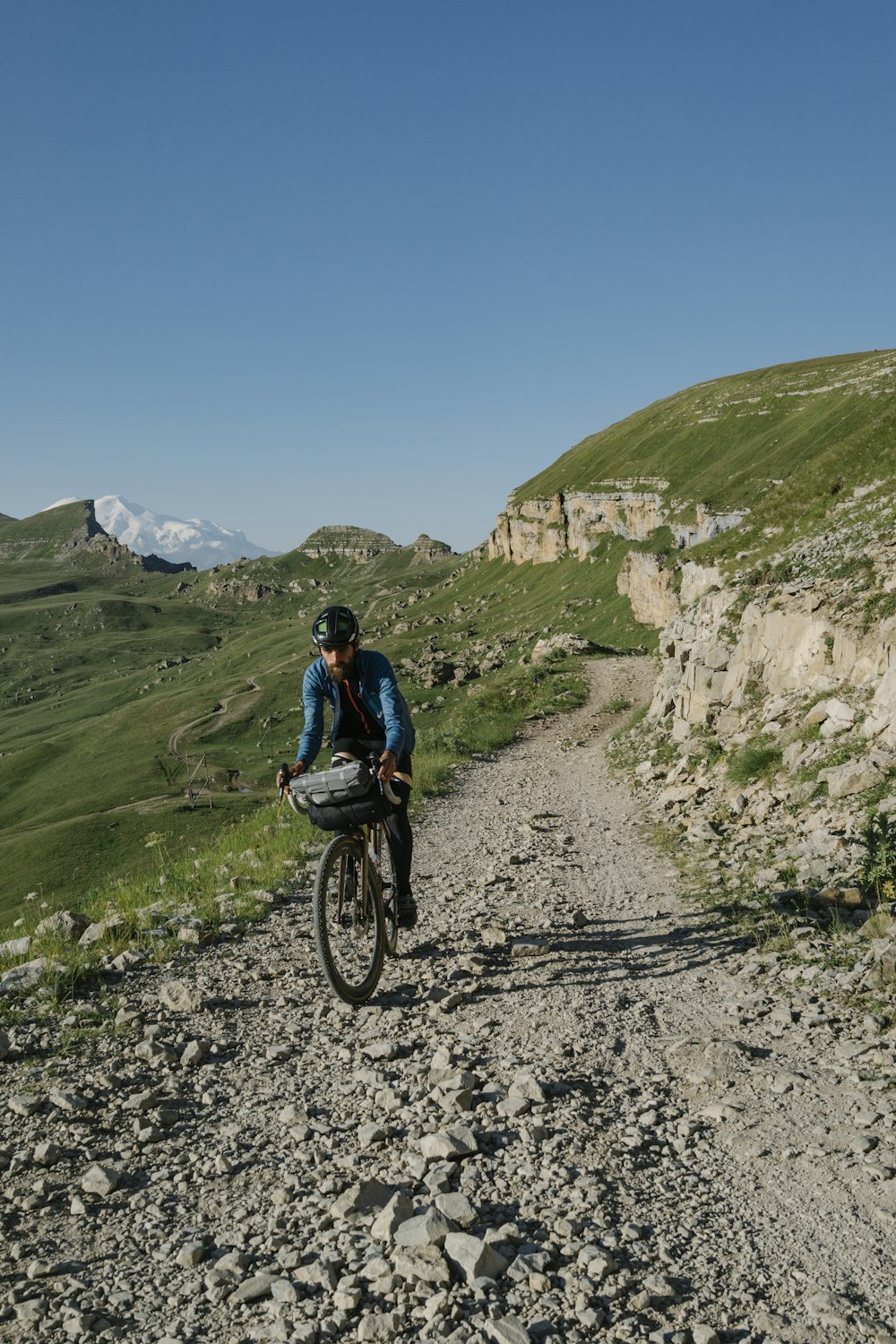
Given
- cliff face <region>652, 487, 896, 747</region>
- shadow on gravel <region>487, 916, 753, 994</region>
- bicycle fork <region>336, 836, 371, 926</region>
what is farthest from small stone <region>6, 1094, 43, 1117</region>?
cliff face <region>652, 487, 896, 747</region>

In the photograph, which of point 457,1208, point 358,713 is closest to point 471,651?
point 358,713

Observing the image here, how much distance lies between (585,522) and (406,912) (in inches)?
4545

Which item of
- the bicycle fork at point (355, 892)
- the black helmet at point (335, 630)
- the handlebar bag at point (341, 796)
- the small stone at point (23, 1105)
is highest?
the black helmet at point (335, 630)

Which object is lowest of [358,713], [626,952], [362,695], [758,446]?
[626,952]

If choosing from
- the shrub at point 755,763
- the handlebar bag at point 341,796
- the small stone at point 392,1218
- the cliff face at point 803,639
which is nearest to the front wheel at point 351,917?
the handlebar bag at point 341,796

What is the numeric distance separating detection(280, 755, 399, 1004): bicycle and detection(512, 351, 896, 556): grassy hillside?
19284 mm

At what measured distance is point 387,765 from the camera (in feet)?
25.8

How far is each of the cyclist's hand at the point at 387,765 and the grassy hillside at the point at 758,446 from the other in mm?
19104

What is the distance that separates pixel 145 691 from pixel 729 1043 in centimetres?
20726

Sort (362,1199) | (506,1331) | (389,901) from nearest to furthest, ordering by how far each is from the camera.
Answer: (506,1331), (362,1199), (389,901)

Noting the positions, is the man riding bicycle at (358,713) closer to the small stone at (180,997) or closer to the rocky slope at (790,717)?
the small stone at (180,997)

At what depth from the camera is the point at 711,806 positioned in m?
14.5

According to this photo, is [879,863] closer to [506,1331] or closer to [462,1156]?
[462,1156]

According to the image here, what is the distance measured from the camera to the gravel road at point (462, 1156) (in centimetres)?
396
